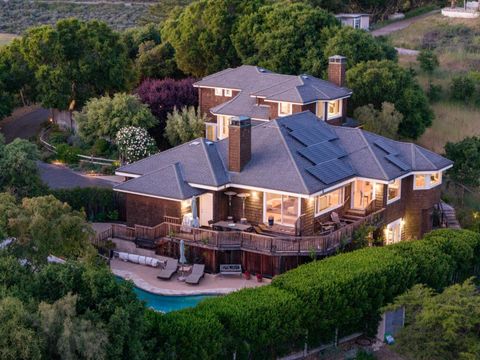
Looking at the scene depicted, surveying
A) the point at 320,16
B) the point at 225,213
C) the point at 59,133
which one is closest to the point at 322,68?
the point at 320,16

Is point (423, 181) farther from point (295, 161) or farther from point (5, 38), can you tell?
point (5, 38)

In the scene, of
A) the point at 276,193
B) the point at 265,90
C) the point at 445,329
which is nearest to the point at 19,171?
the point at 276,193

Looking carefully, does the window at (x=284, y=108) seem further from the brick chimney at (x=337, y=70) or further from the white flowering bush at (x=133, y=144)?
the white flowering bush at (x=133, y=144)

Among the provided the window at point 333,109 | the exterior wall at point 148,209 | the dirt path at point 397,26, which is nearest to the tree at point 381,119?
the window at point 333,109

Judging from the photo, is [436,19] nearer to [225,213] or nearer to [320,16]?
[320,16]

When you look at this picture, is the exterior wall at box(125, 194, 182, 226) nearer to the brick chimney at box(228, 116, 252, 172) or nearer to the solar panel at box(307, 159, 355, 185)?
the brick chimney at box(228, 116, 252, 172)
